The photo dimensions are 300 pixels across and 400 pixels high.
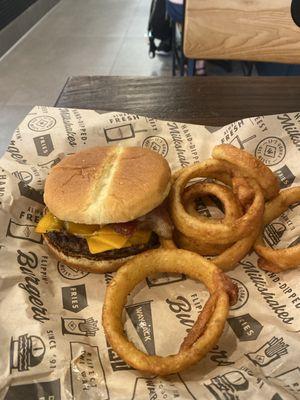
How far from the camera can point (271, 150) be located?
1.72 m

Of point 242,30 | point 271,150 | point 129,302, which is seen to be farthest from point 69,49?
point 129,302

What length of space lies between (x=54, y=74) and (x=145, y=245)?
3.81 meters

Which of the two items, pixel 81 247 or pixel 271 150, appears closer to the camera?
pixel 81 247

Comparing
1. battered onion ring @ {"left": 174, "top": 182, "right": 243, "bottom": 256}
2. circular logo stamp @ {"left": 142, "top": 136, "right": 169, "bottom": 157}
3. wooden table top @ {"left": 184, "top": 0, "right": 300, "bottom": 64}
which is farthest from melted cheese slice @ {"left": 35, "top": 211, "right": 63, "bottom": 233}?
wooden table top @ {"left": 184, "top": 0, "right": 300, "bottom": 64}

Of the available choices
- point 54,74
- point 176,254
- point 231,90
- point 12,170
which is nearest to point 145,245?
point 176,254

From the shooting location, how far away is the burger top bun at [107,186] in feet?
4.42

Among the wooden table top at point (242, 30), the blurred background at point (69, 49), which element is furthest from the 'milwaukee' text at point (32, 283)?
the blurred background at point (69, 49)

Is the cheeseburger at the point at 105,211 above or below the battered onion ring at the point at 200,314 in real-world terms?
above

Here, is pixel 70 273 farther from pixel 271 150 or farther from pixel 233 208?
pixel 271 150

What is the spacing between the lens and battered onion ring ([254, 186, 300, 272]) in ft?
4.38

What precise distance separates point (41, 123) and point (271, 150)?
89cm

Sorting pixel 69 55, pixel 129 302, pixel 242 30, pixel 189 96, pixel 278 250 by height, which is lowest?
pixel 69 55

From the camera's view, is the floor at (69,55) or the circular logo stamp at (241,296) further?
the floor at (69,55)

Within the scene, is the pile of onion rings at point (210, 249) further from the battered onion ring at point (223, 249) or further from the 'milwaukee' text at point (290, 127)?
the 'milwaukee' text at point (290, 127)
